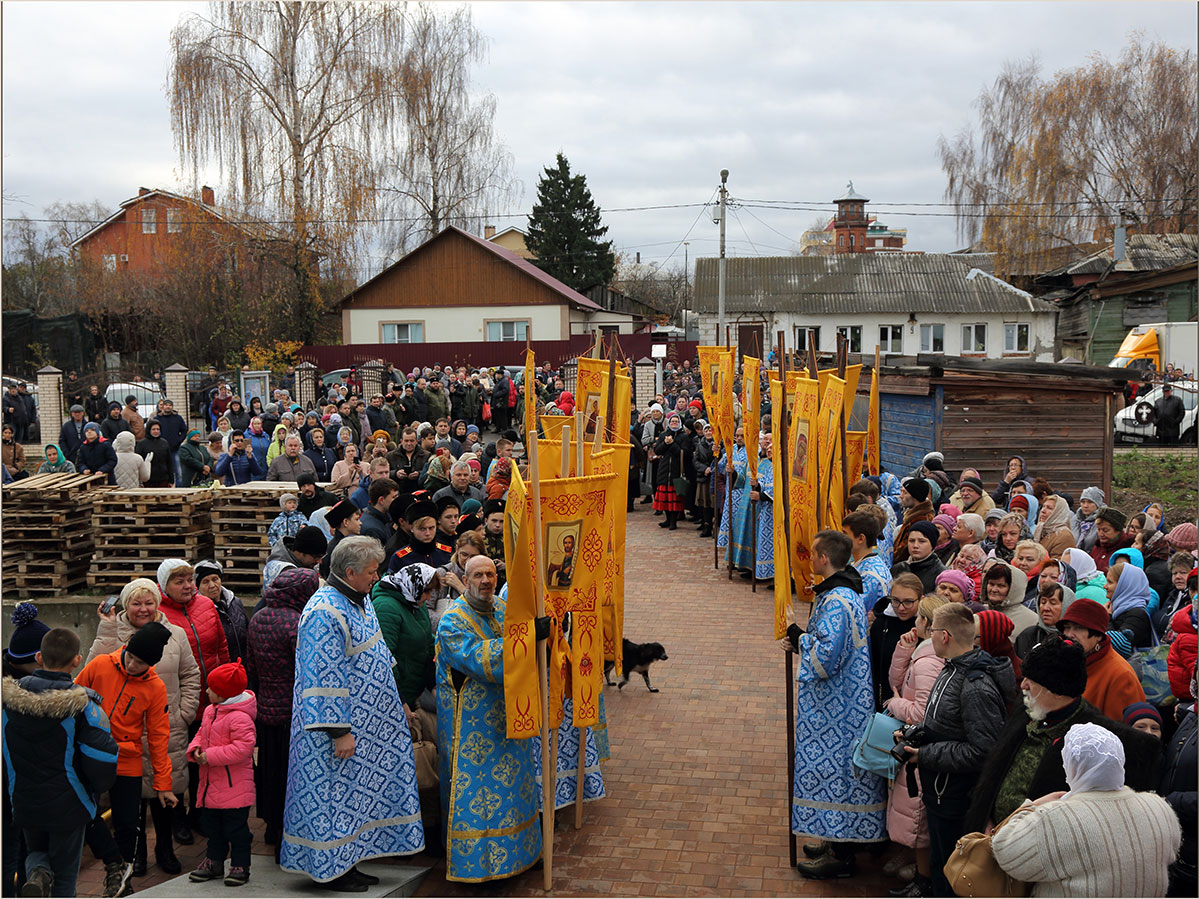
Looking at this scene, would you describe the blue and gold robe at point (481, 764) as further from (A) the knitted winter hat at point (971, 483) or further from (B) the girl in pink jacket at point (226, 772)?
(A) the knitted winter hat at point (971, 483)

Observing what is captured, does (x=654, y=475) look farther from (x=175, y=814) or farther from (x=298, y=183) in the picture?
(x=298, y=183)

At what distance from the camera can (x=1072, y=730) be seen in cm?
349

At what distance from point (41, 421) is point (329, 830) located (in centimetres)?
2055

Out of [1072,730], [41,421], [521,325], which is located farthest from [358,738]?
[521,325]

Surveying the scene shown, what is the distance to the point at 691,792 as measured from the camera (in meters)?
6.79

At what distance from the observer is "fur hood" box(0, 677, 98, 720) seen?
4.76 m

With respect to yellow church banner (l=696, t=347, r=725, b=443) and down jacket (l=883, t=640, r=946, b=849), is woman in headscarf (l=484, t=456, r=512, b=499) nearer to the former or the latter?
down jacket (l=883, t=640, r=946, b=849)

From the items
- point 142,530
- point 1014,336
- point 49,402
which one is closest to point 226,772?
point 142,530

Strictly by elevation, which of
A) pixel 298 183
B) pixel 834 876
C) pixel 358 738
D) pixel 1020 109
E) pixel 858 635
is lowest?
pixel 834 876

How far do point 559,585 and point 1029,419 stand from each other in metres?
10.6

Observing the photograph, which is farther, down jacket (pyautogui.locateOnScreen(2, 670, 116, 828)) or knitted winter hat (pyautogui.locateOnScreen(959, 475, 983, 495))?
knitted winter hat (pyautogui.locateOnScreen(959, 475, 983, 495))

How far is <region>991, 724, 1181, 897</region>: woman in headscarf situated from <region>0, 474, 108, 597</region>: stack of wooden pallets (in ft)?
29.4

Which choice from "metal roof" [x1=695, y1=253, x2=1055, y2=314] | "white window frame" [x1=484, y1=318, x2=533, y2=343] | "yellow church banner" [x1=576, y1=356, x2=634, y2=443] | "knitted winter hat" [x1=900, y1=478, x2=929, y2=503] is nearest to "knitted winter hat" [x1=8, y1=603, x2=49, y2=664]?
"yellow church banner" [x1=576, y1=356, x2=634, y2=443]

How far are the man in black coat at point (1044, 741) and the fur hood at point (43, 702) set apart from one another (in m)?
3.91
